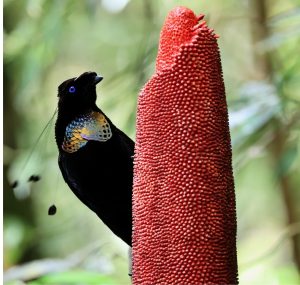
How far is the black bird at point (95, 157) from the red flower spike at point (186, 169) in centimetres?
11

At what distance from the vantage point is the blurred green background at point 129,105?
3.26 feet

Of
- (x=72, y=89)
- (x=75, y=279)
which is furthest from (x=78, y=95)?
(x=75, y=279)

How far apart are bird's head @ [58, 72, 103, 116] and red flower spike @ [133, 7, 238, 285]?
6.0 inches

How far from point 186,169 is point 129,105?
41cm

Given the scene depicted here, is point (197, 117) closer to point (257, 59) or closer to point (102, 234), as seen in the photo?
point (102, 234)

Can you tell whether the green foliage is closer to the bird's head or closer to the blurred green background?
the blurred green background

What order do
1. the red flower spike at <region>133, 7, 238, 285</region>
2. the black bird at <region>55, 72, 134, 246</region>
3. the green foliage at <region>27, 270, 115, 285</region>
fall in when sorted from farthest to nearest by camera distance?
the green foliage at <region>27, 270, 115, 285</region> → the black bird at <region>55, 72, 134, 246</region> → the red flower spike at <region>133, 7, 238, 285</region>

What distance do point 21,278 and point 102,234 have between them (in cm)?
17

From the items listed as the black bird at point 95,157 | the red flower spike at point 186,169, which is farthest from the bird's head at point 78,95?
the red flower spike at point 186,169

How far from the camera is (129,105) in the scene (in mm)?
983

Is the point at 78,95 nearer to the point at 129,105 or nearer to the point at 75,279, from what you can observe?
the point at 129,105

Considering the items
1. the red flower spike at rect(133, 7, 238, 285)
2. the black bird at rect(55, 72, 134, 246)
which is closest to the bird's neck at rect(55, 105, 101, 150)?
the black bird at rect(55, 72, 134, 246)

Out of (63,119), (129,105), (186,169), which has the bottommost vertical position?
(186,169)

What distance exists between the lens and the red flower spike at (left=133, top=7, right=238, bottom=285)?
58cm
